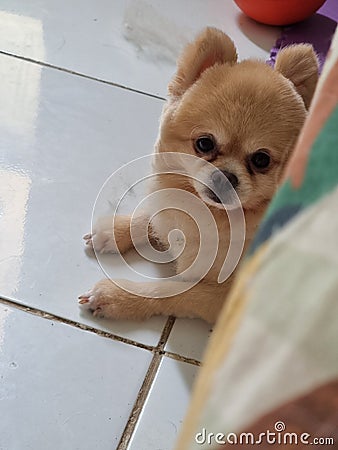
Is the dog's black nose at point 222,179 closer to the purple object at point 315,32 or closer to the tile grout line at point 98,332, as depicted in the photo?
the tile grout line at point 98,332

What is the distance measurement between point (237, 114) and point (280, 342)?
64 centimetres

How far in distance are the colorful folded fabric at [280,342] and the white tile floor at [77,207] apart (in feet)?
2.08

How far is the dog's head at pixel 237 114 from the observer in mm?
903

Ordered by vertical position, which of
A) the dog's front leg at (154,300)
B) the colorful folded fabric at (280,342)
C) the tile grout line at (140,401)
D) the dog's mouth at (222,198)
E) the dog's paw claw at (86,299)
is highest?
the dog's mouth at (222,198)

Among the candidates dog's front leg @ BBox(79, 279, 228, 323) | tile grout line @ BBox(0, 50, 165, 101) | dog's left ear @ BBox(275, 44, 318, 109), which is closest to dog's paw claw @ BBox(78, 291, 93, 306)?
dog's front leg @ BBox(79, 279, 228, 323)

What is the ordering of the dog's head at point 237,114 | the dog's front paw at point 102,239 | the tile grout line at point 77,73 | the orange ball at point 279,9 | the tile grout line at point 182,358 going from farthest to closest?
the orange ball at point 279,9 < the tile grout line at point 77,73 < the dog's front paw at point 102,239 < the tile grout line at point 182,358 < the dog's head at point 237,114

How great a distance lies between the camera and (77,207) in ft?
3.96

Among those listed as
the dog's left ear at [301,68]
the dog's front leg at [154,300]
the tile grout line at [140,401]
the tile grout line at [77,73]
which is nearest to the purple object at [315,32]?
the tile grout line at [77,73]

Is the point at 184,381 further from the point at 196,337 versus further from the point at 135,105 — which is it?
the point at 135,105

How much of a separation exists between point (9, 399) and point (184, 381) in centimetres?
26

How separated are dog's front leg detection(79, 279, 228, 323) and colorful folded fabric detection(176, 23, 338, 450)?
0.70 m

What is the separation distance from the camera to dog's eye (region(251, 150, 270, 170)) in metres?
0.93

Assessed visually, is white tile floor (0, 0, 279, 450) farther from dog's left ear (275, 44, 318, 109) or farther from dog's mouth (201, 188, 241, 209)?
dog's left ear (275, 44, 318, 109)

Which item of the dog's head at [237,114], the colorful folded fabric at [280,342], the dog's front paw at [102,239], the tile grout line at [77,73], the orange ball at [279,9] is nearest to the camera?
the colorful folded fabric at [280,342]
